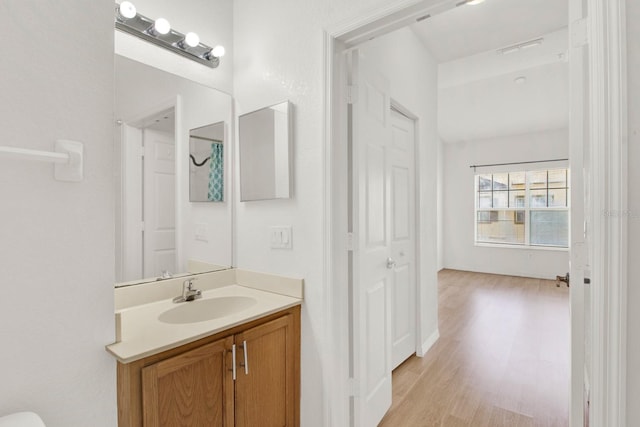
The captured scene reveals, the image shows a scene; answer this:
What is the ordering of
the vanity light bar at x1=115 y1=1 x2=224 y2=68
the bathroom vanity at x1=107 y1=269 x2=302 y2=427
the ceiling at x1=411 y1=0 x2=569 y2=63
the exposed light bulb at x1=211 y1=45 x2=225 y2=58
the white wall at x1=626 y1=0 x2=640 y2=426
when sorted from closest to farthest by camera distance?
the white wall at x1=626 y1=0 x2=640 y2=426 < the bathroom vanity at x1=107 y1=269 x2=302 y2=427 < the vanity light bar at x1=115 y1=1 x2=224 y2=68 < the exposed light bulb at x1=211 y1=45 x2=225 y2=58 < the ceiling at x1=411 y1=0 x2=569 y2=63

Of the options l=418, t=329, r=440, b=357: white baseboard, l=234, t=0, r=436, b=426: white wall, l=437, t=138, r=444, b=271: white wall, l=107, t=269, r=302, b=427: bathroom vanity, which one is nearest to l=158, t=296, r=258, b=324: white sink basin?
l=107, t=269, r=302, b=427: bathroom vanity

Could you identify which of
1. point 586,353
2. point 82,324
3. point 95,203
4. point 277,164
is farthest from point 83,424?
point 586,353

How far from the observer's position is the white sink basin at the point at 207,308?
1.53 metres

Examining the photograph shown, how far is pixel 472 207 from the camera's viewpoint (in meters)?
6.50

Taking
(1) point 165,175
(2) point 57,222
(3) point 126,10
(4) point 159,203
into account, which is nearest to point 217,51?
(3) point 126,10

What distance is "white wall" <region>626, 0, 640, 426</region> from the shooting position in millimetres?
853

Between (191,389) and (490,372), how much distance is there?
2324mm

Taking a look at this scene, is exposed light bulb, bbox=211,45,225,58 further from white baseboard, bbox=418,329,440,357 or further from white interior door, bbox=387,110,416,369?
white baseboard, bbox=418,329,440,357

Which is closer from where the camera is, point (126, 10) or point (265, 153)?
point (126, 10)

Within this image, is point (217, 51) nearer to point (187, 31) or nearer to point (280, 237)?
point (187, 31)

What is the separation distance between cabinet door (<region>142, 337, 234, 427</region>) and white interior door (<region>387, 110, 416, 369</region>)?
1.49 m

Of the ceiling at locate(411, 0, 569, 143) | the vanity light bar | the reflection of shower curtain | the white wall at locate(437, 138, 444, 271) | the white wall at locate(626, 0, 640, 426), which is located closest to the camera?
the white wall at locate(626, 0, 640, 426)

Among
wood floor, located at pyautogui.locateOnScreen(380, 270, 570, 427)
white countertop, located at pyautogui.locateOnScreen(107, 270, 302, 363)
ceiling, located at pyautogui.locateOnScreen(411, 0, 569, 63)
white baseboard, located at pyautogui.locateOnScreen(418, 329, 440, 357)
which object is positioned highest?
ceiling, located at pyautogui.locateOnScreen(411, 0, 569, 63)

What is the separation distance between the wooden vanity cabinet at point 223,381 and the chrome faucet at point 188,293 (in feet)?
1.51
